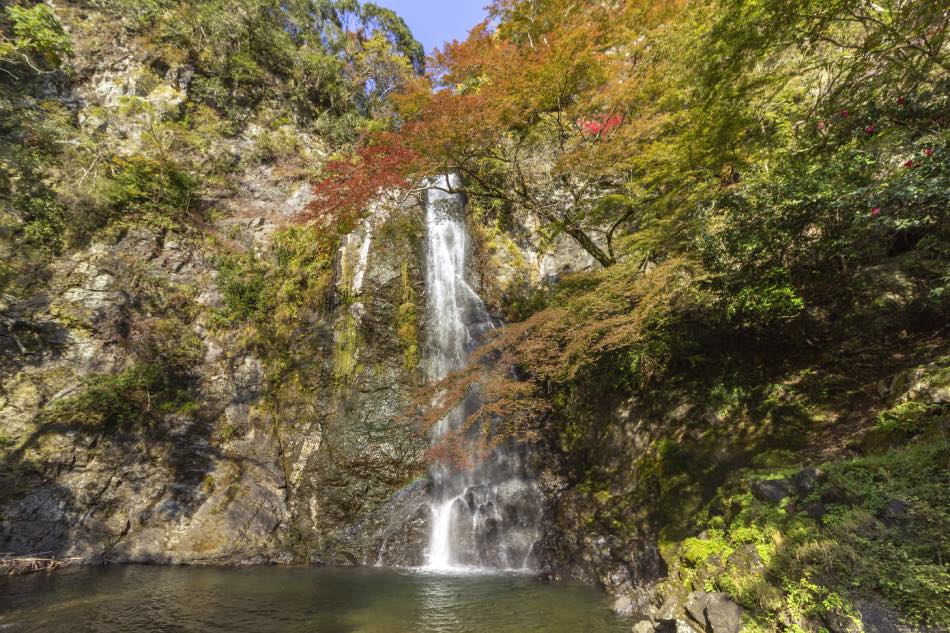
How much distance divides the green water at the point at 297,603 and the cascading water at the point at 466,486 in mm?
1074

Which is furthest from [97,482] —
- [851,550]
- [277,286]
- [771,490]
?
[851,550]

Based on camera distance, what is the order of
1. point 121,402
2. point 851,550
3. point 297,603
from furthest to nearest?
point 121,402 → point 297,603 → point 851,550

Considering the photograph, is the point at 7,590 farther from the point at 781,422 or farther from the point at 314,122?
the point at 314,122

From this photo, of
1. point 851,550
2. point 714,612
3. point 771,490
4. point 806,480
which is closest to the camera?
point 851,550

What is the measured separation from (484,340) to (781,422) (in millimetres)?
8638

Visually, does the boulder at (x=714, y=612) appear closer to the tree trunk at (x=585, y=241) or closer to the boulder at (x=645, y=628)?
the boulder at (x=645, y=628)

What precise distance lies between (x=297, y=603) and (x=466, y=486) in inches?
201

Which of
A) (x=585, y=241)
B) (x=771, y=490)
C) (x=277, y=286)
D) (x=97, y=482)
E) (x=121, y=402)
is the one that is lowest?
(x=97, y=482)

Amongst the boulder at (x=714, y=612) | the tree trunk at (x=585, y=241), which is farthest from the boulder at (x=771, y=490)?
the tree trunk at (x=585, y=241)

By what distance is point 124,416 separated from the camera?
1159 cm

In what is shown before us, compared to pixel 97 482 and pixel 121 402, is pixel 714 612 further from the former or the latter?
pixel 121 402

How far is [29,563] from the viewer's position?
30.4 ft

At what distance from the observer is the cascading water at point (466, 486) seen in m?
9.88

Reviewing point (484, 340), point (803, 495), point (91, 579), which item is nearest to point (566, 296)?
point (484, 340)
